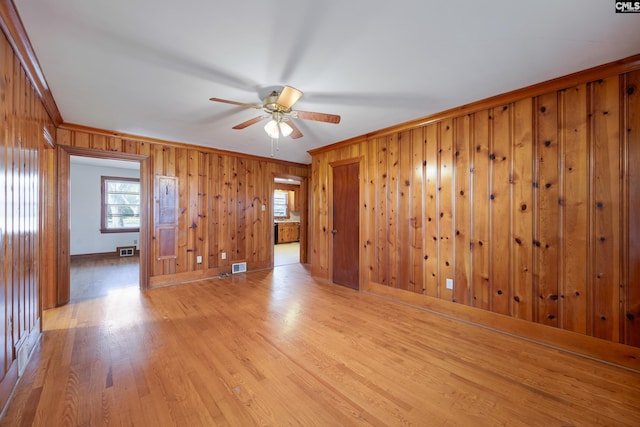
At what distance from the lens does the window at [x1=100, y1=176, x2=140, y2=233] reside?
22.0ft

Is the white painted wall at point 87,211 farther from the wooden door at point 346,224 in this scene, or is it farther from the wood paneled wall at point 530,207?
the wood paneled wall at point 530,207

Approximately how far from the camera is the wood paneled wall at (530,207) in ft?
6.57

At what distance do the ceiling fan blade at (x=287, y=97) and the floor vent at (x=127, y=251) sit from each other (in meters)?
6.96

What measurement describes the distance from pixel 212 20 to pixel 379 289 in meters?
3.43

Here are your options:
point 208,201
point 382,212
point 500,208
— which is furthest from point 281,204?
point 500,208

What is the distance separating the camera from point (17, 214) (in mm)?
1780

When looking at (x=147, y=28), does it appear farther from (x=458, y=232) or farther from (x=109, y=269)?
(x=109, y=269)

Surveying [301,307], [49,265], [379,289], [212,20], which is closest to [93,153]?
[49,265]

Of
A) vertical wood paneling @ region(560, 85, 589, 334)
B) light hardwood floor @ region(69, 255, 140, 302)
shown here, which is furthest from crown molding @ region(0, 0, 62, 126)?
vertical wood paneling @ region(560, 85, 589, 334)

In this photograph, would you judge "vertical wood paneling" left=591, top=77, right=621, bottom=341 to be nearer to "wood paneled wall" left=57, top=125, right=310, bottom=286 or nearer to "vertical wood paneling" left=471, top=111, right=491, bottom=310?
"vertical wood paneling" left=471, top=111, right=491, bottom=310

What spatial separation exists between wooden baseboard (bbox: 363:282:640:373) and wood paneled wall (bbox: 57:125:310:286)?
3.14 metres

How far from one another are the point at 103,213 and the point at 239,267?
4.63 metres

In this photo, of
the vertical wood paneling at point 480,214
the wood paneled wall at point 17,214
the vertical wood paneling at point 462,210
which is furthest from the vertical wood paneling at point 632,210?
the wood paneled wall at point 17,214

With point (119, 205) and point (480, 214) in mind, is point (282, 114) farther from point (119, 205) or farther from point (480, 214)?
point (119, 205)
